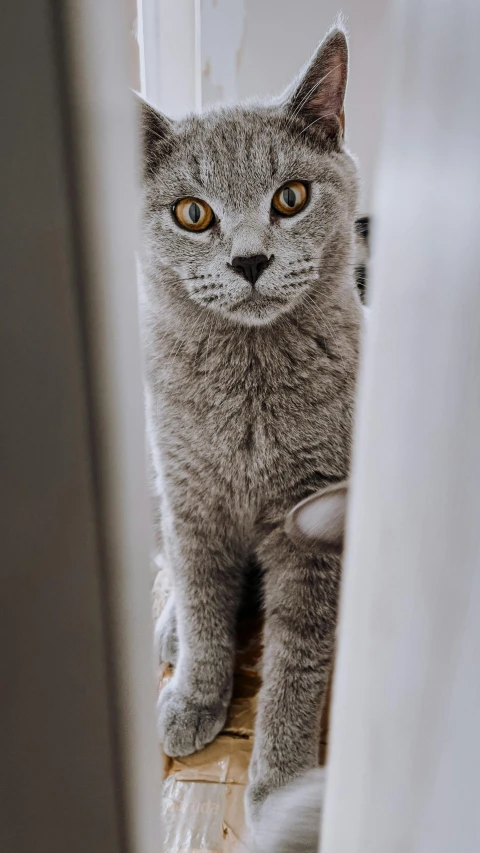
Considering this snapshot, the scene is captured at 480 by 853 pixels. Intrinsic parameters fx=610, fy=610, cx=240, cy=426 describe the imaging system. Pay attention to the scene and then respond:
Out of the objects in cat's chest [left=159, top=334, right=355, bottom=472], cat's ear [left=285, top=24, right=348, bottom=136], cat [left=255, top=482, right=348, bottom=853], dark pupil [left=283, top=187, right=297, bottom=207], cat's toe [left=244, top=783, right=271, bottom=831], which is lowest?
cat's toe [left=244, top=783, right=271, bottom=831]

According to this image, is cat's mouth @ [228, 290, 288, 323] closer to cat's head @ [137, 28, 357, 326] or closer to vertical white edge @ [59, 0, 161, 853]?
cat's head @ [137, 28, 357, 326]

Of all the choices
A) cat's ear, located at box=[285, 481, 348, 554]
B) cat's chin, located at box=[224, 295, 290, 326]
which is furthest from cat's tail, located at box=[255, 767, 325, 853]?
cat's chin, located at box=[224, 295, 290, 326]

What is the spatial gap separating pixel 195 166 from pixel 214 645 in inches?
22.1

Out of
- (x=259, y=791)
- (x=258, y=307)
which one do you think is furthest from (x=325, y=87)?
(x=259, y=791)

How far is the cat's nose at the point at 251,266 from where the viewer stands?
55 centimetres

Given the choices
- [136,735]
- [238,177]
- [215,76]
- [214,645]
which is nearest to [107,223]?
[136,735]

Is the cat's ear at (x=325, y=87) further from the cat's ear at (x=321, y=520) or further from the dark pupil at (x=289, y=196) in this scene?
the cat's ear at (x=321, y=520)

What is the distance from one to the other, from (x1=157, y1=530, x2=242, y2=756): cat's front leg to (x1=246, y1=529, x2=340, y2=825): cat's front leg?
71 mm

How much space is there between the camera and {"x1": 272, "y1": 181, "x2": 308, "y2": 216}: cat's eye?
1.88 feet

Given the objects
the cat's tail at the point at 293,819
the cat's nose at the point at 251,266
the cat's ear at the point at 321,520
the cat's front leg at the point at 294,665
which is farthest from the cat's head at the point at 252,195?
the cat's tail at the point at 293,819

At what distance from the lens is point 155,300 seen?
2.13 ft

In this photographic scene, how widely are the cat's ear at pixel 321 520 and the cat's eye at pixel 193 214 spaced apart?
29 cm

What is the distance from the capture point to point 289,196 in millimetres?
580

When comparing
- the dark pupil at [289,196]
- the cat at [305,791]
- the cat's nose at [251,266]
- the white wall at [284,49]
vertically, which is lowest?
the cat at [305,791]
